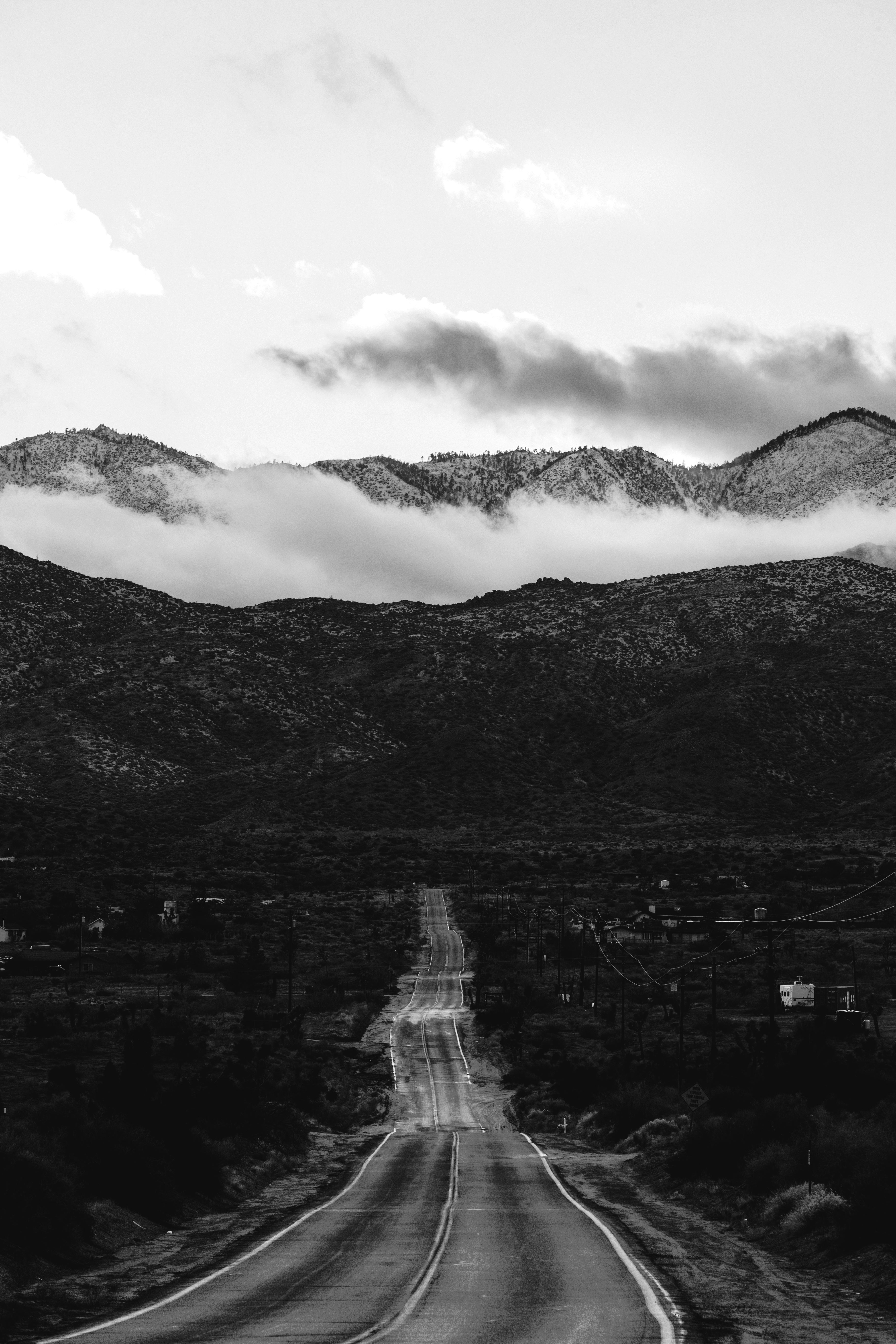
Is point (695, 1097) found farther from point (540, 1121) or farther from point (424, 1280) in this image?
point (424, 1280)

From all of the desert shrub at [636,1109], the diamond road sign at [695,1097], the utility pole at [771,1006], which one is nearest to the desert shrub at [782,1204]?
the utility pole at [771,1006]

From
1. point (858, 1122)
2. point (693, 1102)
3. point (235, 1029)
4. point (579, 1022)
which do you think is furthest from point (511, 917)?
point (858, 1122)

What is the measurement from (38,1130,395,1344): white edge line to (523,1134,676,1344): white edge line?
513 cm

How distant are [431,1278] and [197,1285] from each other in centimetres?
342

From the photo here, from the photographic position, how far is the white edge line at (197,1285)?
56.7 ft

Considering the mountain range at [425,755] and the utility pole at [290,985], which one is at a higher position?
the mountain range at [425,755]

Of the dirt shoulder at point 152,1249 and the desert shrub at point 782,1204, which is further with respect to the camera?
the desert shrub at point 782,1204

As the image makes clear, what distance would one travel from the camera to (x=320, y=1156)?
130ft

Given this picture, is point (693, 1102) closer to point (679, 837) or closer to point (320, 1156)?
point (320, 1156)

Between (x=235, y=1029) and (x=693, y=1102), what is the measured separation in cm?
2330

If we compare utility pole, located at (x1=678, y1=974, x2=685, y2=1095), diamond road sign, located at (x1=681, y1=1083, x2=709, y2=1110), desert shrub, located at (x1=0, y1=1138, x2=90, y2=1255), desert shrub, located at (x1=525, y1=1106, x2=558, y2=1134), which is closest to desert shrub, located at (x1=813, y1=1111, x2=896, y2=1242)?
diamond road sign, located at (x1=681, y1=1083, x2=709, y2=1110)

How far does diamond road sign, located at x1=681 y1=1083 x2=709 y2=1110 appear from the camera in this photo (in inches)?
1763

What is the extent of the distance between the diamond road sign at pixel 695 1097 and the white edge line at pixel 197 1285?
15265mm

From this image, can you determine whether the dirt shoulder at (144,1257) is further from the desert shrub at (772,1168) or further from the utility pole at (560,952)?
the utility pole at (560,952)
